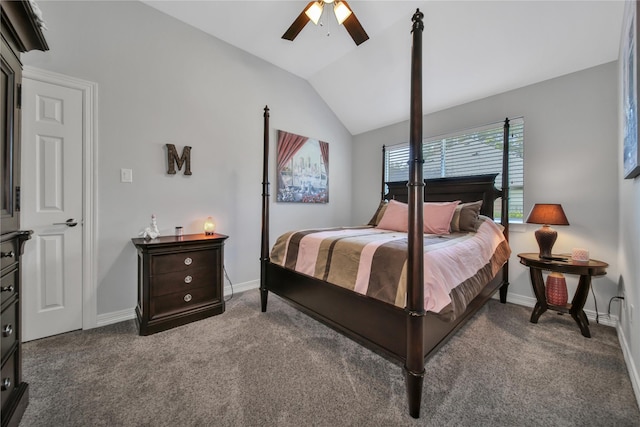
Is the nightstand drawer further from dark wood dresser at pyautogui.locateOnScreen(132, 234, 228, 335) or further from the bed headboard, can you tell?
the bed headboard

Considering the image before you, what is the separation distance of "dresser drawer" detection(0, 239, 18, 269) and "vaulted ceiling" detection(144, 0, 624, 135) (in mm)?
2461

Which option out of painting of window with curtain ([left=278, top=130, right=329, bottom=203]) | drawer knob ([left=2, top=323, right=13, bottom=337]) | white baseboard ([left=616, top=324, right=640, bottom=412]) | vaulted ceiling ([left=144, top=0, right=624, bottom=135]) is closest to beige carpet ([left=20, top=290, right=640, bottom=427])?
white baseboard ([left=616, top=324, right=640, bottom=412])

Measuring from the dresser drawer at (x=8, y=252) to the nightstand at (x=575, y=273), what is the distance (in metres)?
3.36

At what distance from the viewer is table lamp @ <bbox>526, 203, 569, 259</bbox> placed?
2220 millimetres

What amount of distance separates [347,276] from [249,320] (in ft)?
3.77

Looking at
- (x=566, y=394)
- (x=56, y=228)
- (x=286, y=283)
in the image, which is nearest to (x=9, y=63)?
(x=56, y=228)

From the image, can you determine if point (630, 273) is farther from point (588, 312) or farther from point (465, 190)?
point (465, 190)

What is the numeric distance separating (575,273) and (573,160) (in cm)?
114

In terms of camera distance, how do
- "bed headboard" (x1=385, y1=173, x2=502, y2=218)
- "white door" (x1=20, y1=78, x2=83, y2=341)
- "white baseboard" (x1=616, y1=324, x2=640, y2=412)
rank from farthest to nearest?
1. "bed headboard" (x1=385, y1=173, x2=502, y2=218)
2. "white door" (x1=20, y1=78, x2=83, y2=341)
3. "white baseboard" (x1=616, y1=324, x2=640, y2=412)

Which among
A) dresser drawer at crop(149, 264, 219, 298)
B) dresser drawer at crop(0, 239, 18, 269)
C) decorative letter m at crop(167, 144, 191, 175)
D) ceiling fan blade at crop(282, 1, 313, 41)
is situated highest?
ceiling fan blade at crop(282, 1, 313, 41)

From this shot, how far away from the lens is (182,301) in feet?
7.34

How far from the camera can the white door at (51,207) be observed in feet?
6.30

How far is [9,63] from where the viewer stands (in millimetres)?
1097

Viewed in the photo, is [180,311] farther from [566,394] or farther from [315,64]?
[315,64]
